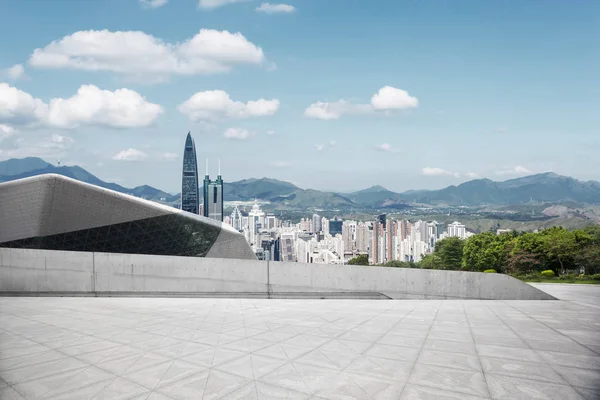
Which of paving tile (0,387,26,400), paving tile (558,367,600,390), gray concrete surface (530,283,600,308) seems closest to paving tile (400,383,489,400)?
paving tile (558,367,600,390)

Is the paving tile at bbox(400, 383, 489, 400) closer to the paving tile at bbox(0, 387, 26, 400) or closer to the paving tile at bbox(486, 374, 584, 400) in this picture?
the paving tile at bbox(486, 374, 584, 400)

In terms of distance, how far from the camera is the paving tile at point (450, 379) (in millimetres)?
5227

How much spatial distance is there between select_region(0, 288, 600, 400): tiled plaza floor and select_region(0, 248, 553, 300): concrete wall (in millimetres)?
2873

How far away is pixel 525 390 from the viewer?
5.21m

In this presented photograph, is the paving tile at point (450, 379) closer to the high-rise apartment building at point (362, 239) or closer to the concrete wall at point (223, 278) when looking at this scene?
the concrete wall at point (223, 278)

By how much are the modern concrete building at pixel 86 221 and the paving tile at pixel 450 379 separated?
1754cm

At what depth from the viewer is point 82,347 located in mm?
7199

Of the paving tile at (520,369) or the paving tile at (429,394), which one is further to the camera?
the paving tile at (520,369)

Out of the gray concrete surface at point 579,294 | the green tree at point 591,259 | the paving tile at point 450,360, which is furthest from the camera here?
the green tree at point 591,259

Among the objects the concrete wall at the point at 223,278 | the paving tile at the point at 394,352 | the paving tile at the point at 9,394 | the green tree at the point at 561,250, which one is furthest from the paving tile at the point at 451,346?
the green tree at the point at 561,250

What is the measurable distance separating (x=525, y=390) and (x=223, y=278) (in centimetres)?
1068

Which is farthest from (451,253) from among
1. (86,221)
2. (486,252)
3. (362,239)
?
(362,239)

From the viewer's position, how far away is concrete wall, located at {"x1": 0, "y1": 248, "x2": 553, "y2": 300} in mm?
14133

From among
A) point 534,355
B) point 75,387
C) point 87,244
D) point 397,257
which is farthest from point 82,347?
point 397,257
